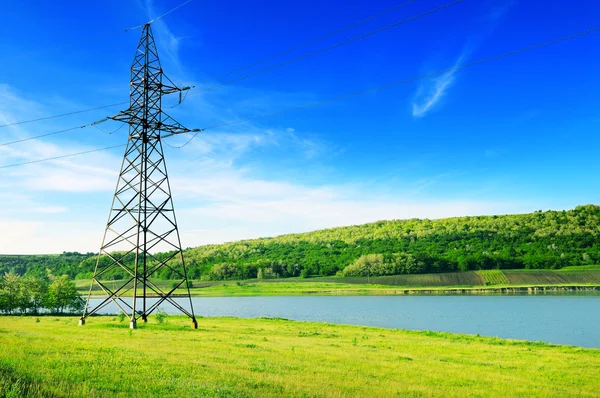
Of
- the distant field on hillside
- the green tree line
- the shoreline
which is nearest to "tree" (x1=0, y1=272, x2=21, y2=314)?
the green tree line

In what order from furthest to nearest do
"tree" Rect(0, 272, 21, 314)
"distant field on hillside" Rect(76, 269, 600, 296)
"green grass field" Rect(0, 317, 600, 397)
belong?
"distant field on hillside" Rect(76, 269, 600, 296) < "tree" Rect(0, 272, 21, 314) < "green grass field" Rect(0, 317, 600, 397)

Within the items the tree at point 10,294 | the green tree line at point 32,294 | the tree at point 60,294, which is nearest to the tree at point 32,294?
the green tree line at point 32,294

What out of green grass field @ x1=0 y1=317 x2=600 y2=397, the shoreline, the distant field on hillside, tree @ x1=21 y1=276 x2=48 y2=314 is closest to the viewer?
green grass field @ x1=0 y1=317 x2=600 y2=397

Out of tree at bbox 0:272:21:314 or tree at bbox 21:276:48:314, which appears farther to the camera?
tree at bbox 21:276:48:314

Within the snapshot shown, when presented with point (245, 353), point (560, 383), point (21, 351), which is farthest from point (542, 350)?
point (21, 351)

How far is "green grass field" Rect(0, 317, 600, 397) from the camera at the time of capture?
11445 mm

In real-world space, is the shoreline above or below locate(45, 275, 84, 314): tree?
below

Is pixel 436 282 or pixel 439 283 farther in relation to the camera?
pixel 436 282

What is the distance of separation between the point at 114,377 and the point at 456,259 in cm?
19629

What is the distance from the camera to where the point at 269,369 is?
17.2 m

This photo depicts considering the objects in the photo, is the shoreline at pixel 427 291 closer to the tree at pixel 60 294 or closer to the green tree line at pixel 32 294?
the tree at pixel 60 294

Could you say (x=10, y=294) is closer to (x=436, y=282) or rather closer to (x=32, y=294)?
(x=32, y=294)

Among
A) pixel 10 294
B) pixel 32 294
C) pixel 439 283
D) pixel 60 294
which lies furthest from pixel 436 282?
pixel 10 294

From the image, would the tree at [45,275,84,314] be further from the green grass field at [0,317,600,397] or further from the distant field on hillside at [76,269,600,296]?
the distant field on hillside at [76,269,600,296]
